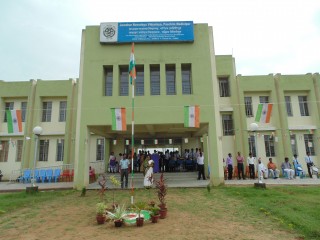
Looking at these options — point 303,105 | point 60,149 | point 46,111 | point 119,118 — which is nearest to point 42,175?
point 60,149

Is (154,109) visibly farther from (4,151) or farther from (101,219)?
(4,151)

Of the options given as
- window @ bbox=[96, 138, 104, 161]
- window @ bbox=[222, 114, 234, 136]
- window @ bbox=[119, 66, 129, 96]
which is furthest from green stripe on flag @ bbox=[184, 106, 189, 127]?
window @ bbox=[96, 138, 104, 161]

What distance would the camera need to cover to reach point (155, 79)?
1449 cm

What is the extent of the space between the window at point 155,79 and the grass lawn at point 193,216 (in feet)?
19.5

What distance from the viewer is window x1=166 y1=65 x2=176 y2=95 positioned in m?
14.4

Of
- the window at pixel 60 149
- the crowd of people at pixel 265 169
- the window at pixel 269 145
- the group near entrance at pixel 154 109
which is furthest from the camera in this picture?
the window at pixel 60 149

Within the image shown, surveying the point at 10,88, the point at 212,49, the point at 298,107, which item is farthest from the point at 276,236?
the point at 10,88

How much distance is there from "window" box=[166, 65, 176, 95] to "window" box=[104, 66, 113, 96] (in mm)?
3516

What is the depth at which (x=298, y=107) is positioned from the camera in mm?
20312

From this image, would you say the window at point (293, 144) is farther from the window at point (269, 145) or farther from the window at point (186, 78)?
the window at point (186, 78)

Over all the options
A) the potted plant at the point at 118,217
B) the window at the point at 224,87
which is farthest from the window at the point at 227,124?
the potted plant at the point at 118,217

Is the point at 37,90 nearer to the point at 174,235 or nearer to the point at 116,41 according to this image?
the point at 116,41

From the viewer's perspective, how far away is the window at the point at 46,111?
2050 cm

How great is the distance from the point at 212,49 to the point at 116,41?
18.9 ft
